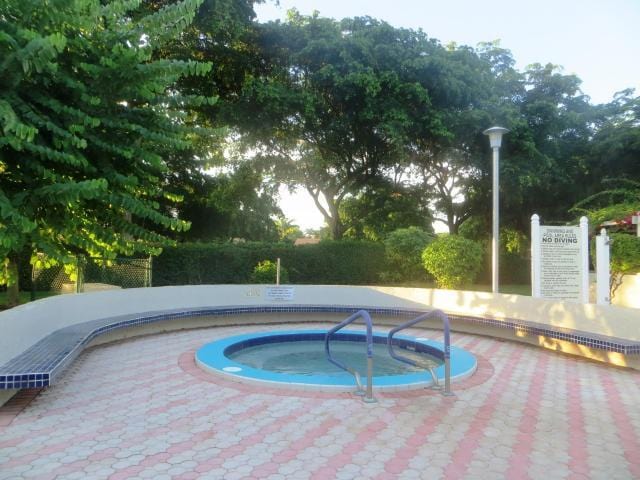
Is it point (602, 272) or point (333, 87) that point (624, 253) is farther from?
point (333, 87)

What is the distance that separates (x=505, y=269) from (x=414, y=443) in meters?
22.5

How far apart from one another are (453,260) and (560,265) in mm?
4973

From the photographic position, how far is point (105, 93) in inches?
251

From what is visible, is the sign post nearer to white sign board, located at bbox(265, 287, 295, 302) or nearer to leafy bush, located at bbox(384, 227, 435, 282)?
white sign board, located at bbox(265, 287, 295, 302)

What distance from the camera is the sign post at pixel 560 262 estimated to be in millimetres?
9910

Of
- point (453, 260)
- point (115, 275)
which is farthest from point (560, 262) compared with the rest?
point (115, 275)

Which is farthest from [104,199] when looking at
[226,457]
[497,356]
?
[497,356]

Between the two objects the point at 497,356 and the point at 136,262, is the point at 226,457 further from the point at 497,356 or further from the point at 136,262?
the point at 136,262

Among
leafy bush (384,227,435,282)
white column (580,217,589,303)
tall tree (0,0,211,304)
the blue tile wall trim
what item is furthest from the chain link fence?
white column (580,217,589,303)

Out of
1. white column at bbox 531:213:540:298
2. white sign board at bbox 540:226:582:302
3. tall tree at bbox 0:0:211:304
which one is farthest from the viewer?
white sign board at bbox 540:226:582:302

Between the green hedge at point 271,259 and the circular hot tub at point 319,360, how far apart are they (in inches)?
358

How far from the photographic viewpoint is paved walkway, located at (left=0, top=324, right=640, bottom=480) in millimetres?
3787

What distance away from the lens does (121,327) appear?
353 inches

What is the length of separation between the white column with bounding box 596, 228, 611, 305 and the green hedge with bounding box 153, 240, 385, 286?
35.3 feet
